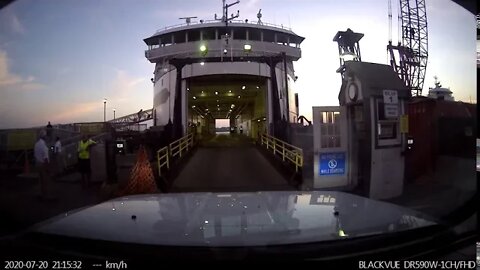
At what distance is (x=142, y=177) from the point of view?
298 centimetres

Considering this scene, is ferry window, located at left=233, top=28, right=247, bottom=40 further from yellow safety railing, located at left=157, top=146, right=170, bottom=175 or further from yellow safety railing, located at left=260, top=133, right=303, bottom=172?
yellow safety railing, located at left=157, top=146, right=170, bottom=175

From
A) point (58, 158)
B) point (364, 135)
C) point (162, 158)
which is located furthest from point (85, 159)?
point (364, 135)

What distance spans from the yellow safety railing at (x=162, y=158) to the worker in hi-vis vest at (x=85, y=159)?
58cm

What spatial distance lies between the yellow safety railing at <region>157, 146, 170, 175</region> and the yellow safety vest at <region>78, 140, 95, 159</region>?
587 millimetres

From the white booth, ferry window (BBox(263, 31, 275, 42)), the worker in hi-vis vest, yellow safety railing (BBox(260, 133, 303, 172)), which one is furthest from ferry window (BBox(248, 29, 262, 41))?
the worker in hi-vis vest

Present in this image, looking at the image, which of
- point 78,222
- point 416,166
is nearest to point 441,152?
point 416,166

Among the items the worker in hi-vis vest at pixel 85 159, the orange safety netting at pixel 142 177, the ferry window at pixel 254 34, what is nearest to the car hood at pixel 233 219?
the orange safety netting at pixel 142 177

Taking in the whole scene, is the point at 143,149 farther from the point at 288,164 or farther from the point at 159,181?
the point at 288,164

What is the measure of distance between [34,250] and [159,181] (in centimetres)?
133

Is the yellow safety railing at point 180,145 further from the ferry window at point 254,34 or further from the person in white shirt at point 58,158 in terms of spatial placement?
the ferry window at point 254,34

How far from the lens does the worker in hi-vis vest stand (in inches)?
112

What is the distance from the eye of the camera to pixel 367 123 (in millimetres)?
2748

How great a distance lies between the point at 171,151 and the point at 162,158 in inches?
5.0

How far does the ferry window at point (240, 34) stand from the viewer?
3205mm
